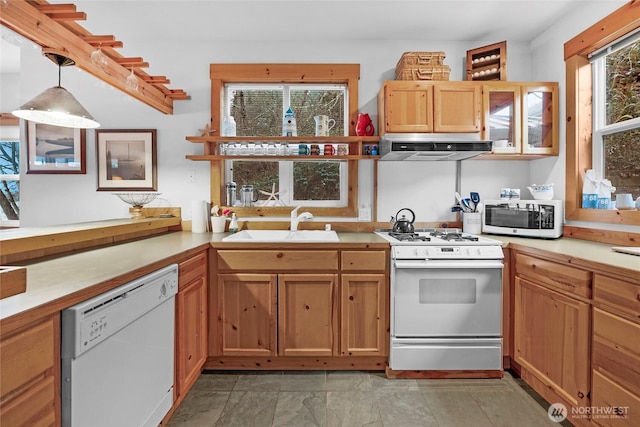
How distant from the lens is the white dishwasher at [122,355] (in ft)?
3.21

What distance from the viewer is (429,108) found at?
2484 mm

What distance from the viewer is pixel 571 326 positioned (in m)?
1.68

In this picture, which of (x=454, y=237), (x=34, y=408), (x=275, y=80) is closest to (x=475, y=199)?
(x=454, y=237)

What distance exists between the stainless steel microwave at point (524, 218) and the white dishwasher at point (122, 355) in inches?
91.0

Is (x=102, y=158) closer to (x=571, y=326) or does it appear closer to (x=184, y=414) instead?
(x=184, y=414)

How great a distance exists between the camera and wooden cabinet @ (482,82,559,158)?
2.52m

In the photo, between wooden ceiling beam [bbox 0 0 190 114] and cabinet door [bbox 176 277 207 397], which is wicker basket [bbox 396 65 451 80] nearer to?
wooden ceiling beam [bbox 0 0 190 114]

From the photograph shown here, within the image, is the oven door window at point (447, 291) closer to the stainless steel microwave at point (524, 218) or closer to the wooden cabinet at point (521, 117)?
the stainless steel microwave at point (524, 218)

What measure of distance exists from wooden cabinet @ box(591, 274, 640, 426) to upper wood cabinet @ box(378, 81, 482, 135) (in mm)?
1426

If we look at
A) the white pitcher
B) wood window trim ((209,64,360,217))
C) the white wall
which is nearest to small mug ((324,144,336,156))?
the white pitcher

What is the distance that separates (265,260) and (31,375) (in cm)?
138

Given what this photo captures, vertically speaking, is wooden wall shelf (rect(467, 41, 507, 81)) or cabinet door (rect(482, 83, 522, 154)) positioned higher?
wooden wall shelf (rect(467, 41, 507, 81))

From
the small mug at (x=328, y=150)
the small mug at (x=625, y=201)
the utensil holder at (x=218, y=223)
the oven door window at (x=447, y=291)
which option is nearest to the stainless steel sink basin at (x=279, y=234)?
the utensil holder at (x=218, y=223)

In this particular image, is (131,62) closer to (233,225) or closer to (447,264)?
(233,225)
